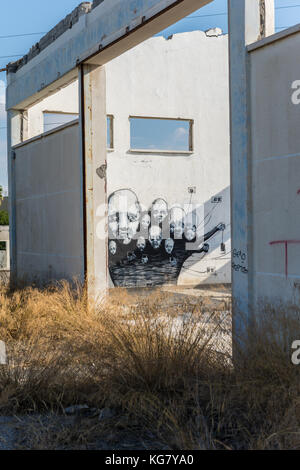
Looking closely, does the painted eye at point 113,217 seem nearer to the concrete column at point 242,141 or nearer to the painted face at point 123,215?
the painted face at point 123,215

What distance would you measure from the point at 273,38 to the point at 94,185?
4206mm

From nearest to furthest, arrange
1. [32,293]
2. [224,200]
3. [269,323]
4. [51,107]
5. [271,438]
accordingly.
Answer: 1. [271,438]
2. [269,323]
3. [32,293]
4. [51,107]
5. [224,200]

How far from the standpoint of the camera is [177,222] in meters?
14.7

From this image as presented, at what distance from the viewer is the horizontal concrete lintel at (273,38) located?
5.23 metres

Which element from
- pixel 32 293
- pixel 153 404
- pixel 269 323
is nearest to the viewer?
pixel 153 404

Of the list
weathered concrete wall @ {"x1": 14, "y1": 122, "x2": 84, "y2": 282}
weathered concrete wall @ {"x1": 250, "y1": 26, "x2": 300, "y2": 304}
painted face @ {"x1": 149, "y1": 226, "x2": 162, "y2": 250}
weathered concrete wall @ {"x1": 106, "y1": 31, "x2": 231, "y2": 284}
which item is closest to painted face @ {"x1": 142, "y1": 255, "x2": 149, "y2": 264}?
painted face @ {"x1": 149, "y1": 226, "x2": 162, "y2": 250}

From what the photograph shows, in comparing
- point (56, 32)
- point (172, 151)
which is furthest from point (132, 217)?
point (56, 32)

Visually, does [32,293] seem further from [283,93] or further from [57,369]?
[283,93]

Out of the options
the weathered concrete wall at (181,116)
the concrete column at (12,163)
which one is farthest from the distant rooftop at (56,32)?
the weathered concrete wall at (181,116)

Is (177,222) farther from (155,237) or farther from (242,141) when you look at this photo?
(242,141)

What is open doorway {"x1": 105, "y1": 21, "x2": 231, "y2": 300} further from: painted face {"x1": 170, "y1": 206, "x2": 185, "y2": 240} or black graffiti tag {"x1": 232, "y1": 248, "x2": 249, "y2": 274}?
black graffiti tag {"x1": 232, "y1": 248, "x2": 249, "y2": 274}

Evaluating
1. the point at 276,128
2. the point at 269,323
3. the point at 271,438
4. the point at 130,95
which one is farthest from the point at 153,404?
the point at 130,95
